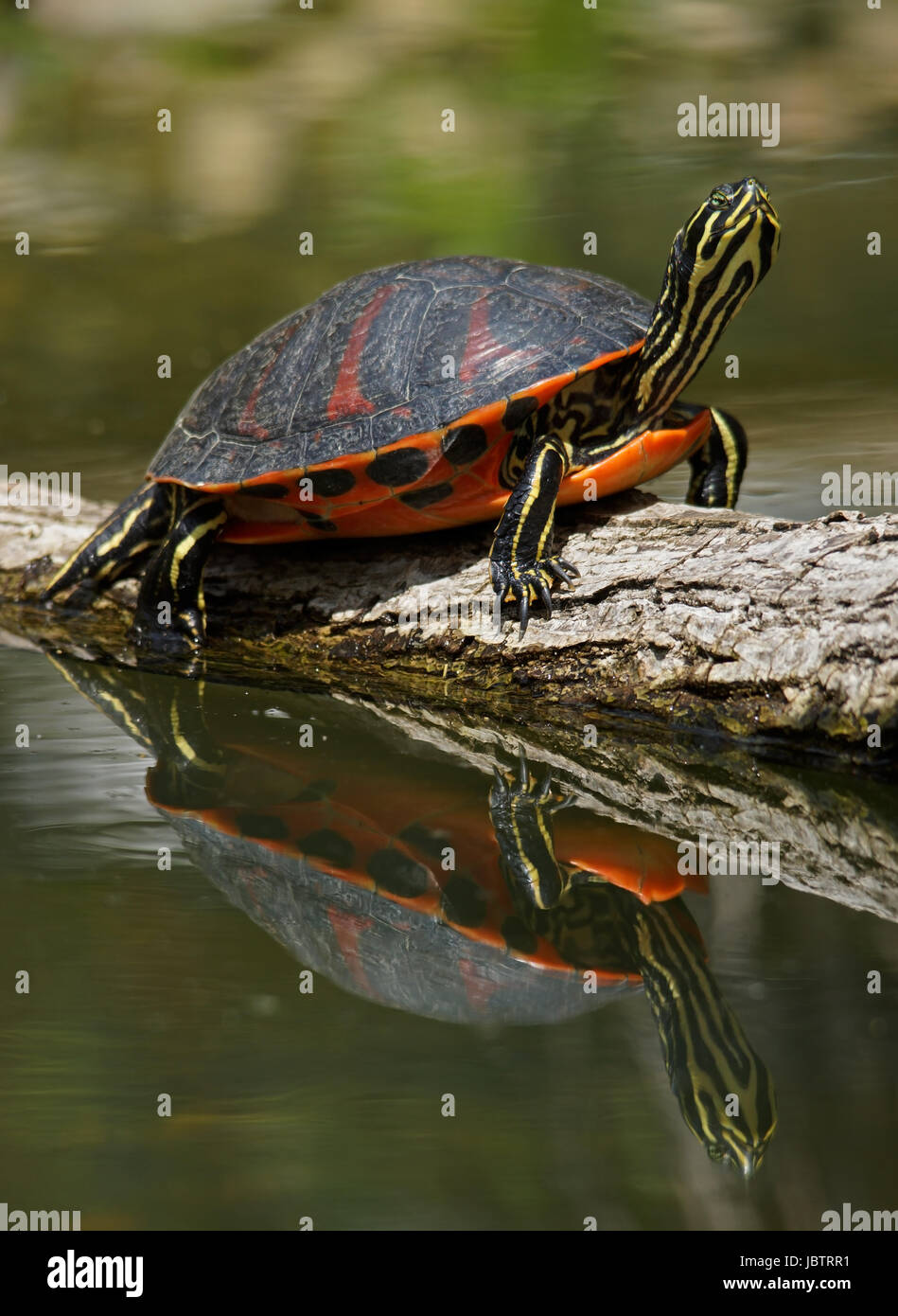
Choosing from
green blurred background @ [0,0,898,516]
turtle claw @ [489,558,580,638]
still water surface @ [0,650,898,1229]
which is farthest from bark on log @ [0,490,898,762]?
green blurred background @ [0,0,898,516]

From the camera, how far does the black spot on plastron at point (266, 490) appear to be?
4551 millimetres

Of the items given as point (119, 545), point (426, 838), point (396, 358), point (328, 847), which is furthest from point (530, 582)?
point (119, 545)

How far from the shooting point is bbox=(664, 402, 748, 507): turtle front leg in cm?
489

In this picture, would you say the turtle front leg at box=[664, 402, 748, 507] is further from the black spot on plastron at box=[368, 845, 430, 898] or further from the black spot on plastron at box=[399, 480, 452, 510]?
the black spot on plastron at box=[368, 845, 430, 898]

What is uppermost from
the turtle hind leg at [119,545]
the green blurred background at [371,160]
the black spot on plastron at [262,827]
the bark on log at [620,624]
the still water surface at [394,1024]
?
the green blurred background at [371,160]

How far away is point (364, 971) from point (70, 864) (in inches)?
35.3

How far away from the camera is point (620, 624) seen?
13.3 ft

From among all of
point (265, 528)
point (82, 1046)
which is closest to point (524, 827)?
point (82, 1046)

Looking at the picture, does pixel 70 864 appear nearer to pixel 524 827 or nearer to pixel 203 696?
pixel 524 827

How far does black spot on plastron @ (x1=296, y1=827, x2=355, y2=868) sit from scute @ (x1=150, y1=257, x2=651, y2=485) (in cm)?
169

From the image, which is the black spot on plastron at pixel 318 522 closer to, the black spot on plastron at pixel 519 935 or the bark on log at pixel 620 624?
the bark on log at pixel 620 624

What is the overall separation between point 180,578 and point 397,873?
2441 millimetres

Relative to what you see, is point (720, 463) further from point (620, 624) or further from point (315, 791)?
point (315, 791)

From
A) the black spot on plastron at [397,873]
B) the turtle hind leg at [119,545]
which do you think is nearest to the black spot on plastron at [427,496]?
the turtle hind leg at [119,545]
